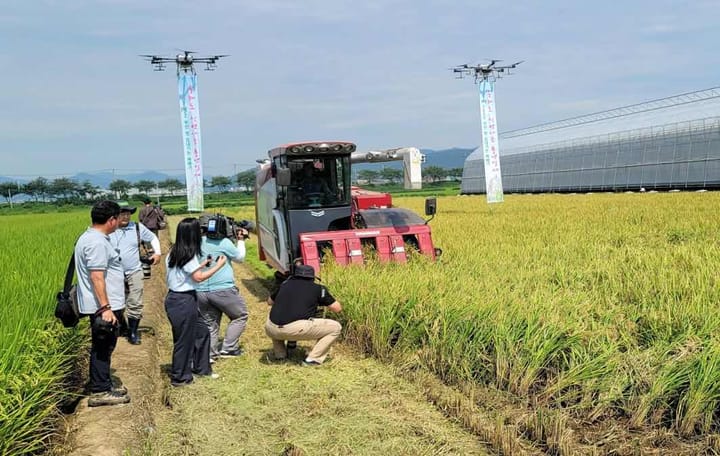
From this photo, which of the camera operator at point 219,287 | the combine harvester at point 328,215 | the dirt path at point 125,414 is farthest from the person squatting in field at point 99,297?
the combine harvester at point 328,215

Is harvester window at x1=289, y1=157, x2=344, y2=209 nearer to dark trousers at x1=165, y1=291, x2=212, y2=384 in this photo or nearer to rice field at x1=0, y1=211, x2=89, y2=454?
rice field at x1=0, y1=211, x2=89, y2=454

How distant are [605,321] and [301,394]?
2.64m

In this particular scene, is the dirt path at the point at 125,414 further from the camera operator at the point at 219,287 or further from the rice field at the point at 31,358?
the camera operator at the point at 219,287

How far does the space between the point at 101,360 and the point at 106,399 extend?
0.99 feet

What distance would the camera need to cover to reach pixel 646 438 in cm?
Answer: 360

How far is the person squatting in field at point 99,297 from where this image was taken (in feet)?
13.7

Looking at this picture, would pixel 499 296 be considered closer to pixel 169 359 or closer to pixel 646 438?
pixel 646 438

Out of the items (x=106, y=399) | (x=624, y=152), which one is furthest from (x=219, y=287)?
(x=624, y=152)

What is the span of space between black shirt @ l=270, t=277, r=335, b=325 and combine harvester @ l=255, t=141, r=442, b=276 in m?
2.49

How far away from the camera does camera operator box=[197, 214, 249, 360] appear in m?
5.79

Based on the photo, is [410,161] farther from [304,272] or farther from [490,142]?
[490,142]

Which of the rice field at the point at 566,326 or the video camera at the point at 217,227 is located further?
the video camera at the point at 217,227

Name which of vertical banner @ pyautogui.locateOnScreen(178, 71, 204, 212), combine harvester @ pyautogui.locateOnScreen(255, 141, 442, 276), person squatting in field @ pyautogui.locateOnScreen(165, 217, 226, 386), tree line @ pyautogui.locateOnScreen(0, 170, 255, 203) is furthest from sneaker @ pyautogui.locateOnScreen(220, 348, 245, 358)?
tree line @ pyautogui.locateOnScreen(0, 170, 255, 203)

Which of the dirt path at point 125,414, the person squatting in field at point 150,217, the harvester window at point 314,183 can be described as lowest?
the dirt path at point 125,414
